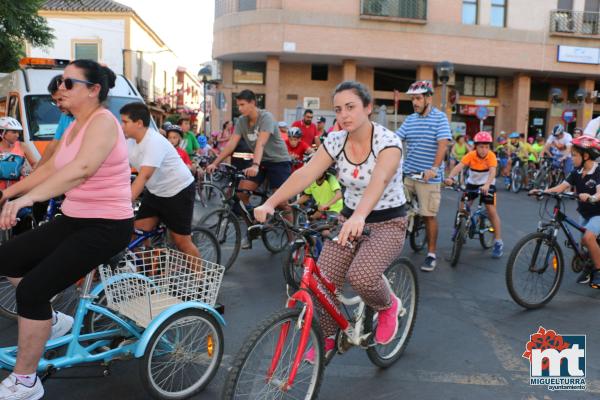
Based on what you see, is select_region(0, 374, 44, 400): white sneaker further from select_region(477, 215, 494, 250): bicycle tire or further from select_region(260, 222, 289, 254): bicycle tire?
select_region(477, 215, 494, 250): bicycle tire

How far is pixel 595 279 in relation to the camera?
237 inches

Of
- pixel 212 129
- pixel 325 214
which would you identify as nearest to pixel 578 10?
pixel 212 129

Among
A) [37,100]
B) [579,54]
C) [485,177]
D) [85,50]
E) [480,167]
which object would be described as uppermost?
[85,50]

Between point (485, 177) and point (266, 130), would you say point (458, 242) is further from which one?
point (266, 130)

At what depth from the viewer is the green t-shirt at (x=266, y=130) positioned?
21.9 ft

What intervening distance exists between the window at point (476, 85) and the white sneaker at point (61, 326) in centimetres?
2987

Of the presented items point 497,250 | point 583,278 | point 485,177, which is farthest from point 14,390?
point 485,177

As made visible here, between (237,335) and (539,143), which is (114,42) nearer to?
(539,143)

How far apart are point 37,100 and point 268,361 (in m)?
7.52

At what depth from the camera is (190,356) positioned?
135 inches

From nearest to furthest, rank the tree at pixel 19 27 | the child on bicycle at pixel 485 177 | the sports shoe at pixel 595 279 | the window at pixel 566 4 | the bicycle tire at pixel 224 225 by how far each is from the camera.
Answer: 1. the sports shoe at pixel 595 279
2. the bicycle tire at pixel 224 225
3. the child on bicycle at pixel 485 177
4. the tree at pixel 19 27
5. the window at pixel 566 4

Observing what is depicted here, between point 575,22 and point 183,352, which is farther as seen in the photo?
point 575,22

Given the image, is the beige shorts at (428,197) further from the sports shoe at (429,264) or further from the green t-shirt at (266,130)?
the green t-shirt at (266,130)

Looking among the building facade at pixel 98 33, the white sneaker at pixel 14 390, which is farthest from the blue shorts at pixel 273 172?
the building facade at pixel 98 33
